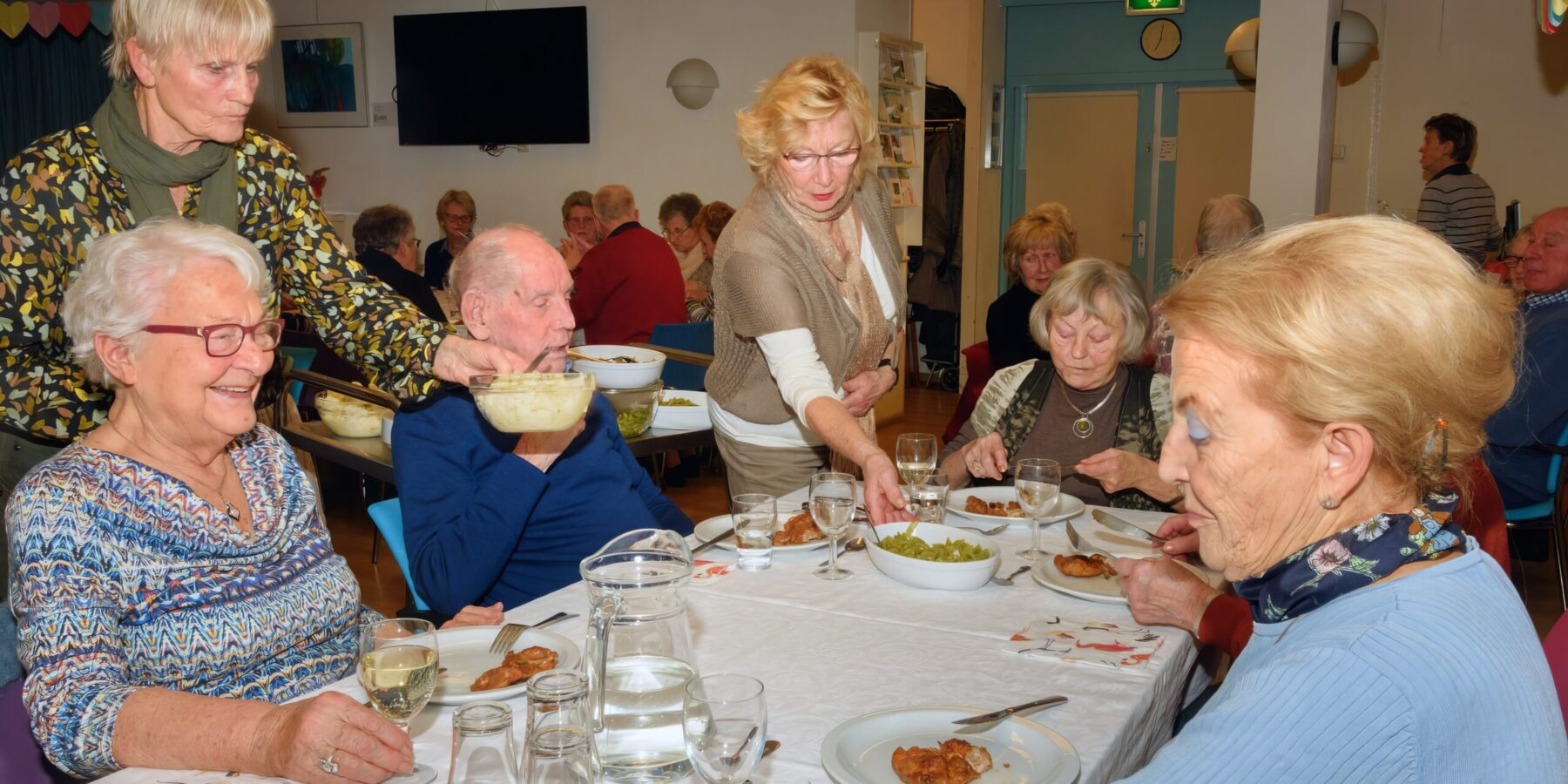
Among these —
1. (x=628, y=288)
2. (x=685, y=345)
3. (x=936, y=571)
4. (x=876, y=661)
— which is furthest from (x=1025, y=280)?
(x=876, y=661)

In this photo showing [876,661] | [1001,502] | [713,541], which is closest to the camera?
[876,661]

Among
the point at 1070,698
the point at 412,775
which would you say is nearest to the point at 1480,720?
the point at 1070,698

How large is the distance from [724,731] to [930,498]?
1228mm

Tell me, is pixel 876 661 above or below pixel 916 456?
below

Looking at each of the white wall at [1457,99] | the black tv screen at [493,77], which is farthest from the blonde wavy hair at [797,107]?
the white wall at [1457,99]

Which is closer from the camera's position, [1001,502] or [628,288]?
[1001,502]

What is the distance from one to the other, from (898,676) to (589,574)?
54 centimetres

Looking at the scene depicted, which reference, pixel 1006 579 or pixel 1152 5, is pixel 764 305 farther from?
pixel 1152 5

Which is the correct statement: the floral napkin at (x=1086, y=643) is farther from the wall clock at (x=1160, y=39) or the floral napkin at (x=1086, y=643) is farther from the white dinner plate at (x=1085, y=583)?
the wall clock at (x=1160, y=39)

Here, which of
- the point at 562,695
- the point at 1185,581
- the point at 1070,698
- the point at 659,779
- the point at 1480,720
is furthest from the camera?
the point at 1185,581

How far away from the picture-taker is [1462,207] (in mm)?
7445

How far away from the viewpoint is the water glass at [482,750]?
1.12 meters

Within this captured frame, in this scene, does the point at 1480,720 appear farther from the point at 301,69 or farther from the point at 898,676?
the point at 301,69

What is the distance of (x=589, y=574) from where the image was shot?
1339 millimetres
